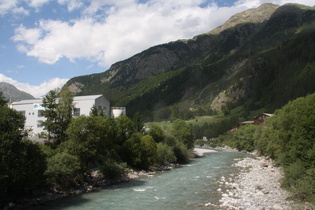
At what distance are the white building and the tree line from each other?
35.0 feet

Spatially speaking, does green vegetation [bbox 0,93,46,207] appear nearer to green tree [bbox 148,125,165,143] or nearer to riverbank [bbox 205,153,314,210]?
riverbank [bbox 205,153,314,210]

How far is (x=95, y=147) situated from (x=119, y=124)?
2262 cm

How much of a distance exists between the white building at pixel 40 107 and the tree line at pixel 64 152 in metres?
10.7

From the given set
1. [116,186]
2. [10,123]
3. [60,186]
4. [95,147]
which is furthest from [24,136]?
[116,186]

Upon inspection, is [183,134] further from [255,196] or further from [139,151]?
[255,196]

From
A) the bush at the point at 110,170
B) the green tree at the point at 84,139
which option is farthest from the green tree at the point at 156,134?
the green tree at the point at 84,139

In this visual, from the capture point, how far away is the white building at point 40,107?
235ft

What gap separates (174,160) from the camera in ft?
239

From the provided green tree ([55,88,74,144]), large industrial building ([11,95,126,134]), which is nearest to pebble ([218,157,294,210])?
green tree ([55,88,74,144])

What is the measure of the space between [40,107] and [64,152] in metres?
41.3

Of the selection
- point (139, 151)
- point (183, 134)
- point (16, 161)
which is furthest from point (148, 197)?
point (183, 134)

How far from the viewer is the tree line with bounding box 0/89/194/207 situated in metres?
28.9

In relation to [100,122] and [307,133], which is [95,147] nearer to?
[100,122]

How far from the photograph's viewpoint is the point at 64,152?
38438 millimetres
